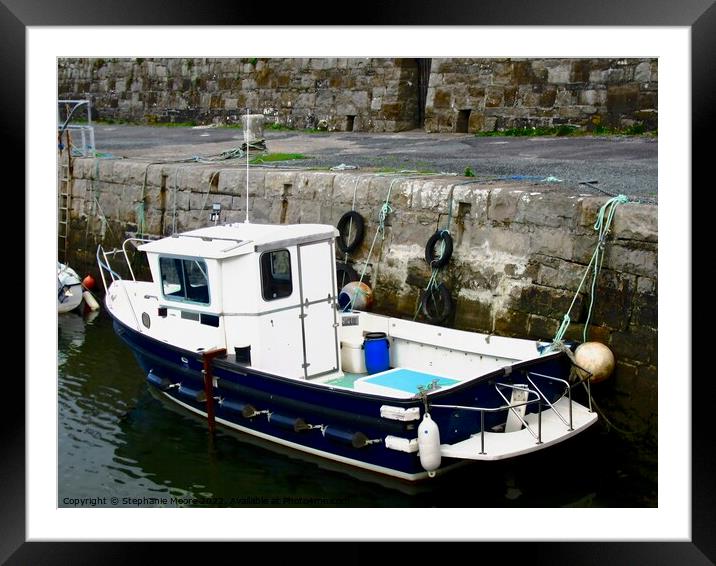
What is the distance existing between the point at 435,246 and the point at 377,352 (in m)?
1.61

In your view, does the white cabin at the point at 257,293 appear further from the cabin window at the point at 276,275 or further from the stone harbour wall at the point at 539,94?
the stone harbour wall at the point at 539,94

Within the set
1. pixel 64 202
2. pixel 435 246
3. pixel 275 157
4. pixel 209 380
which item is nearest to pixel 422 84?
pixel 275 157

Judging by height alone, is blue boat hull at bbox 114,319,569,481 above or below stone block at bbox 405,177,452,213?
below

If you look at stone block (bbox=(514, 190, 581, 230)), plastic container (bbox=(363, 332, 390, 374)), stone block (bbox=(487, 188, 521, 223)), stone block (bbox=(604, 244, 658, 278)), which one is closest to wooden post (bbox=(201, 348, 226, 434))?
plastic container (bbox=(363, 332, 390, 374))

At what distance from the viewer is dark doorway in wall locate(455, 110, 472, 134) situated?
1588 cm

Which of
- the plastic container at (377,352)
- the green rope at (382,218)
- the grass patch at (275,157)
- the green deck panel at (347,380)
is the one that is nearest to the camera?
the green deck panel at (347,380)

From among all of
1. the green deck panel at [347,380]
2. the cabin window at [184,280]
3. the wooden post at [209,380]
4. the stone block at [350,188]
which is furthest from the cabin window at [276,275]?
the stone block at [350,188]

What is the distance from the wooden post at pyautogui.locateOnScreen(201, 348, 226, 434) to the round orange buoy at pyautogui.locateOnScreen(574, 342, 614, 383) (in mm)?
3325

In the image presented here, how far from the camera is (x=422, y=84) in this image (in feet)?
55.4

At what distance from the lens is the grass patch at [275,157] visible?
14.6 m

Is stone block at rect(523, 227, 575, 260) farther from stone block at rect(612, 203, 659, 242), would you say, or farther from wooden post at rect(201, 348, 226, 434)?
wooden post at rect(201, 348, 226, 434)

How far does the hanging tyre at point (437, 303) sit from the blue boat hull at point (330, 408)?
6.34 ft

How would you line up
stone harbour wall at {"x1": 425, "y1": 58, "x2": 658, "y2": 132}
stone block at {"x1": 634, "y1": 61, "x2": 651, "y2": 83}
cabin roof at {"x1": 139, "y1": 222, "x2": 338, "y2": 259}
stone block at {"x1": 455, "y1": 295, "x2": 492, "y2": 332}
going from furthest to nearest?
stone harbour wall at {"x1": 425, "y1": 58, "x2": 658, "y2": 132} < stone block at {"x1": 634, "y1": 61, "x2": 651, "y2": 83} < stone block at {"x1": 455, "y1": 295, "x2": 492, "y2": 332} < cabin roof at {"x1": 139, "y1": 222, "x2": 338, "y2": 259}
